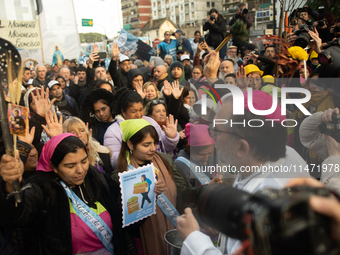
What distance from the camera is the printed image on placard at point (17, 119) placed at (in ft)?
5.08

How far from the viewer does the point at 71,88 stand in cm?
710

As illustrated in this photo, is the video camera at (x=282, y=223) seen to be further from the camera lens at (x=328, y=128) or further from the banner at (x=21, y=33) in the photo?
the banner at (x=21, y=33)

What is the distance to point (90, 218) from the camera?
80.2 inches

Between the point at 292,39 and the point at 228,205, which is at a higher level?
the point at 292,39

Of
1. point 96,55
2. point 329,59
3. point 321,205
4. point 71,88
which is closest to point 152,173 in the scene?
point 329,59

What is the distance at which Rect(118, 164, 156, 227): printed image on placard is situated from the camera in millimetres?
2086

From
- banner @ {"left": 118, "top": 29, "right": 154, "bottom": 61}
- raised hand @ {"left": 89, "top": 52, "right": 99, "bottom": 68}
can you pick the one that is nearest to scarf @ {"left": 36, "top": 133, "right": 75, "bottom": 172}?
raised hand @ {"left": 89, "top": 52, "right": 99, "bottom": 68}

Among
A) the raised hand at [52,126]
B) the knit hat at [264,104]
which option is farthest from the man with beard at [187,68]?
the knit hat at [264,104]

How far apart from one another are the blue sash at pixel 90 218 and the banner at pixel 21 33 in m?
2.19

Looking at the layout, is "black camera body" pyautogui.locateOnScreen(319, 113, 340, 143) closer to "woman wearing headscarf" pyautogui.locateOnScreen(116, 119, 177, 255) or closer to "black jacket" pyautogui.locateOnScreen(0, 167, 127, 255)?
"woman wearing headscarf" pyautogui.locateOnScreen(116, 119, 177, 255)

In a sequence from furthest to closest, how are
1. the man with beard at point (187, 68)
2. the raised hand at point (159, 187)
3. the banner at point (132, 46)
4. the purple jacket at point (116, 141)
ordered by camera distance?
1. the banner at point (132, 46)
2. the man with beard at point (187, 68)
3. the purple jacket at point (116, 141)
4. the raised hand at point (159, 187)

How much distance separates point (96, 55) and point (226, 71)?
3.09m

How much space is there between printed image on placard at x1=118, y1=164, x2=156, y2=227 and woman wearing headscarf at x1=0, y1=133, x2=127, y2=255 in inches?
5.2

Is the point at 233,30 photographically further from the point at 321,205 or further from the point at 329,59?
the point at 321,205
